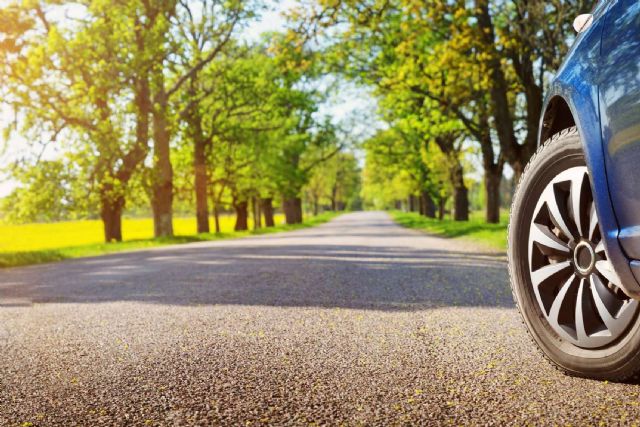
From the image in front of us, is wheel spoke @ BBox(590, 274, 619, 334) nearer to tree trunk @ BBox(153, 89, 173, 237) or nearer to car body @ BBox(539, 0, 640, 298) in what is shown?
car body @ BBox(539, 0, 640, 298)

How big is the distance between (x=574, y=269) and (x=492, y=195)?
2164 centimetres

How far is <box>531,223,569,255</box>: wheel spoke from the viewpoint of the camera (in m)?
2.51

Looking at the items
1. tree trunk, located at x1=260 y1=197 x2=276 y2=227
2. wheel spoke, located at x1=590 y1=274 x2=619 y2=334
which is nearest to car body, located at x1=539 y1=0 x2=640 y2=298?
wheel spoke, located at x1=590 y1=274 x2=619 y2=334

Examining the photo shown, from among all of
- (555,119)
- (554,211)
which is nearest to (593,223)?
(554,211)

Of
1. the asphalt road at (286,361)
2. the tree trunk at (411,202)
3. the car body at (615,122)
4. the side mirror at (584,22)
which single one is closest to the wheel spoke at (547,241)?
the car body at (615,122)

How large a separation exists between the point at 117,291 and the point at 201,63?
57.1ft

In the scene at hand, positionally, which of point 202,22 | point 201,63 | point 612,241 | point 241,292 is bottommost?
point 241,292

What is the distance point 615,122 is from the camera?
2035mm

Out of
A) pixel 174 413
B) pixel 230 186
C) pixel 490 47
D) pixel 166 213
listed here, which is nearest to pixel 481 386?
pixel 174 413

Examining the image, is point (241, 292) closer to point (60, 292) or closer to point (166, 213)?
point (60, 292)

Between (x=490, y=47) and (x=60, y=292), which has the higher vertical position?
(x=490, y=47)

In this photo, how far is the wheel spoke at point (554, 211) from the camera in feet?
8.11

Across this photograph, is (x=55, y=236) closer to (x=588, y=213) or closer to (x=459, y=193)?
(x=459, y=193)

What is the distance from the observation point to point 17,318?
468 cm
